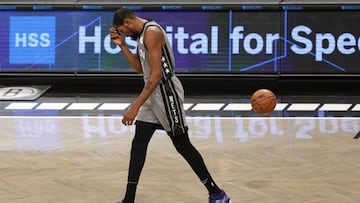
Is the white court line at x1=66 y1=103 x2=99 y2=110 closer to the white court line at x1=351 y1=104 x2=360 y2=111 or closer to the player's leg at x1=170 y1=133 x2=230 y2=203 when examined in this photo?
the white court line at x1=351 y1=104 x2=360 y2=111

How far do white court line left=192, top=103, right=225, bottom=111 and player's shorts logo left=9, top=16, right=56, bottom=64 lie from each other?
2.53 metres

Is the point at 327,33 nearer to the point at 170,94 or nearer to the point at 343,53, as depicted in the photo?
the point at 343,53

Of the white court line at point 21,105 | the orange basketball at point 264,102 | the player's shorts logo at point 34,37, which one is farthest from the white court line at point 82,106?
the orange basketball at point 264,102

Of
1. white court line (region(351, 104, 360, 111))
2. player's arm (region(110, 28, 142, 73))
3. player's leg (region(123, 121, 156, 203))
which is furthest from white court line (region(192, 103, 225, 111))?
player's leg (region(123, 121, 156, 203))

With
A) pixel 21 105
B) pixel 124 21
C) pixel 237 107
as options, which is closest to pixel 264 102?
pixel 124 21

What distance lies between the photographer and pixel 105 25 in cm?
1341

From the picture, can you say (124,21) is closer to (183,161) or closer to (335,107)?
(183,161)

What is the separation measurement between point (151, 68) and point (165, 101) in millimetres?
296

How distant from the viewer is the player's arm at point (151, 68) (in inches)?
266

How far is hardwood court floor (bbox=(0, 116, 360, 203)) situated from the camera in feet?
25.5

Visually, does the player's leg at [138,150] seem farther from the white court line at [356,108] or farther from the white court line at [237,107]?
the white court line at [356,108]

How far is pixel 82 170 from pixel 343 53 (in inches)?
228

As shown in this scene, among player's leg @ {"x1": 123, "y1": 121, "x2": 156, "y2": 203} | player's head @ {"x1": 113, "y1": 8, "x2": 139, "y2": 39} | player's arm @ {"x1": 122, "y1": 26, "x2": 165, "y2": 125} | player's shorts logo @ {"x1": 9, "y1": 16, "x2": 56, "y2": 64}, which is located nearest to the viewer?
player's arm @ {"x1": 122, "y1": 26, "x2": 165, "y2": 125}

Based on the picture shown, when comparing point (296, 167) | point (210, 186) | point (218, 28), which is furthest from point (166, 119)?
point (218, 28)
